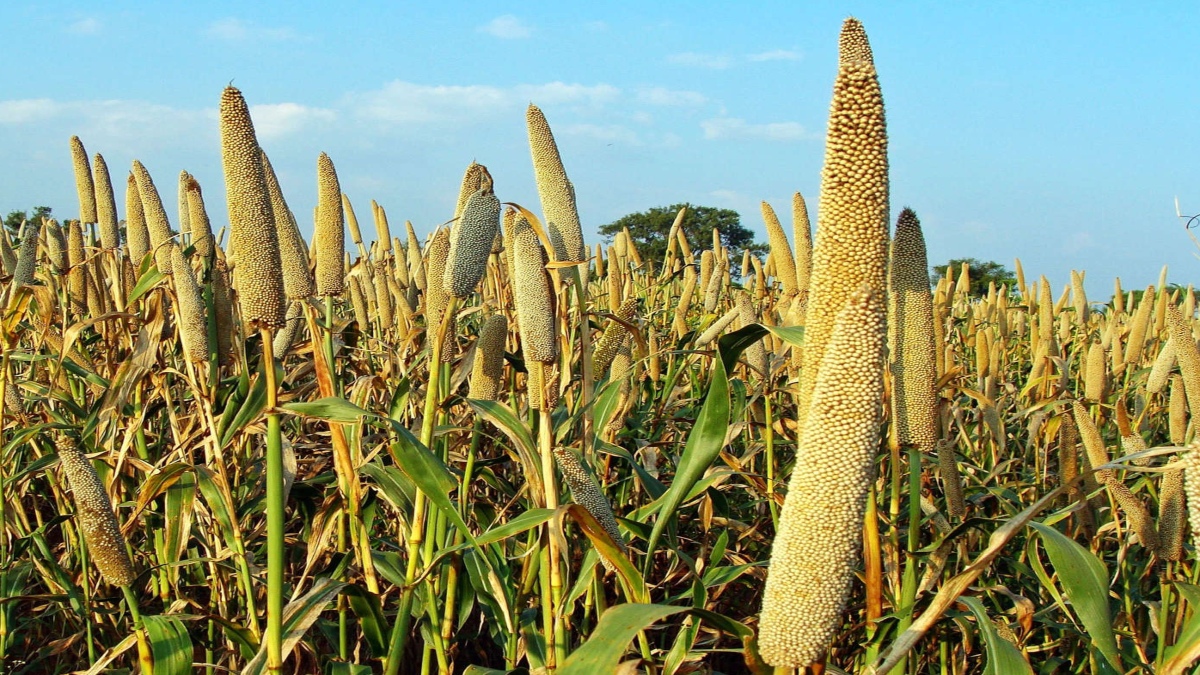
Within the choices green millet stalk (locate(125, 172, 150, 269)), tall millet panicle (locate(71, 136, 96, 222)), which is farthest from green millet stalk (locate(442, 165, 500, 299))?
tall millet panicle (locate(71, 136, 96, 222))

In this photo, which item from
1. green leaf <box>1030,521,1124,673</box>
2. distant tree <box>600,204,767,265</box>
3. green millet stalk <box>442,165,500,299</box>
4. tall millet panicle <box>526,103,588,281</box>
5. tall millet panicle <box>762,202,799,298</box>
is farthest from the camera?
distant tree <box>600,204,767,265</box>

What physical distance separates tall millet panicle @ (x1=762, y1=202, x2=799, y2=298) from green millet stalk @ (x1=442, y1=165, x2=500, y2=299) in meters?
1.73

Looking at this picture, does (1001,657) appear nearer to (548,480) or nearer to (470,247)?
(548,480)

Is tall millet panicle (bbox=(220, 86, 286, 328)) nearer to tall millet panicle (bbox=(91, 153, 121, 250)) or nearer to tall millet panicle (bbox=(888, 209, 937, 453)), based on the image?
tall millet panicle (bbox=(888, 209, 937, 453))

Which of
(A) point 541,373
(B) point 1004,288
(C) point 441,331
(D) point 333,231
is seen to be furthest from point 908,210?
(B) point 1004,288

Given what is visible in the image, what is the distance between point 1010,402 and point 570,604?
11.0ft

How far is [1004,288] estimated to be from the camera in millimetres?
7969

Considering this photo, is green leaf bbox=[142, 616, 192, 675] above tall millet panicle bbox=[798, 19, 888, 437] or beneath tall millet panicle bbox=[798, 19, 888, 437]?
beneath

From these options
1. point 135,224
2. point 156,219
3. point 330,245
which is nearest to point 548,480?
point 330,245

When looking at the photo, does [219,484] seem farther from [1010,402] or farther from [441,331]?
[1010,402]

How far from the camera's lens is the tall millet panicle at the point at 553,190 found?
2588 mm

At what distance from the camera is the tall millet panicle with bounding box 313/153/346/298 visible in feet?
9.16

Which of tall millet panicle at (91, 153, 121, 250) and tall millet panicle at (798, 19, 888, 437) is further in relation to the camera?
tall millet panicle at (91, 153, 121, 250)

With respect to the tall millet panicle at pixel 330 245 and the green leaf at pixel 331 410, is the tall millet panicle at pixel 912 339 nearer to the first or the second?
the green leaf at pixel 331 410
